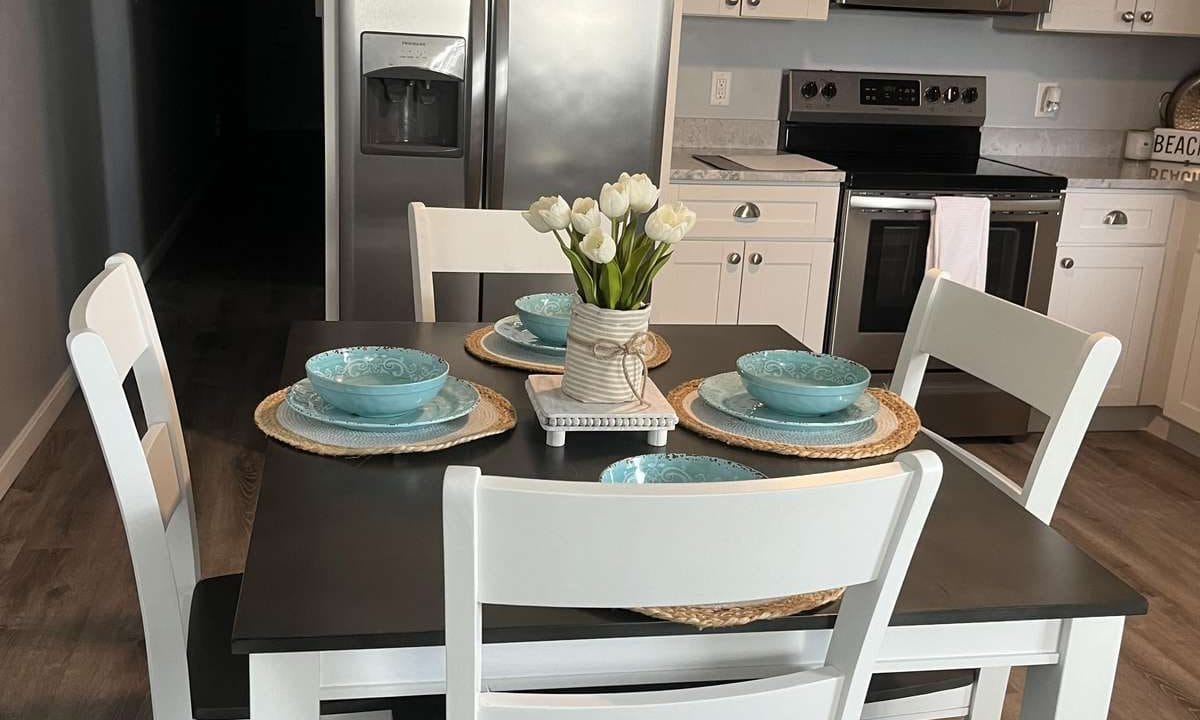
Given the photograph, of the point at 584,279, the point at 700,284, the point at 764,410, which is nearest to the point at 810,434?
the point at 764,410

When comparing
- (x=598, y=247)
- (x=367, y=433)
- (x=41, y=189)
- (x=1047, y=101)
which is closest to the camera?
(x=598, y=247)

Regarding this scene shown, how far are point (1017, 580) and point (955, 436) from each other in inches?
110

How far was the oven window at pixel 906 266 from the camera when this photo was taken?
3.70m

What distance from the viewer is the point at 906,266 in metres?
3.73

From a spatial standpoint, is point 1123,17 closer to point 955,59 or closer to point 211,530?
point 955,59

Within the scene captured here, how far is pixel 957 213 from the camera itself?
3.66m

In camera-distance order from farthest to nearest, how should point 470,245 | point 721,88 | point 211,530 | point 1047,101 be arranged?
point 1047,101
point 721,88
point 211,530
point 470,245

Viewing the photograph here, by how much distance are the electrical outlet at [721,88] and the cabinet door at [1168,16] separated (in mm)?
1391

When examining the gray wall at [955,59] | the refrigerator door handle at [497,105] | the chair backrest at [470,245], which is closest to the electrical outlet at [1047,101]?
the gray wall at [955,59]

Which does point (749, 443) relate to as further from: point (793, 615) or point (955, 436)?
point (955, 436)

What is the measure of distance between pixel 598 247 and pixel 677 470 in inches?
11.3

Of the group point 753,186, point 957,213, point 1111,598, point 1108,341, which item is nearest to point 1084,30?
point 957,213

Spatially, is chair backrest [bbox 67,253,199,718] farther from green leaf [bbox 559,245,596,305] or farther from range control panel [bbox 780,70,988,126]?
range control panel [bbox 780,70,988,126]

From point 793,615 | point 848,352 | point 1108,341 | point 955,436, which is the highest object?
point 1108,341
